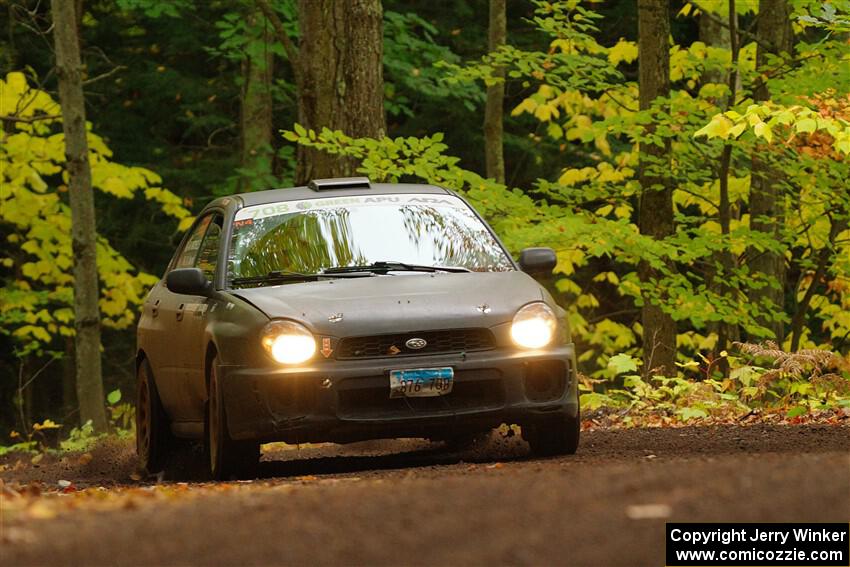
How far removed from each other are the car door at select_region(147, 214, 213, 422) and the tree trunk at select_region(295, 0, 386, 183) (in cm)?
418

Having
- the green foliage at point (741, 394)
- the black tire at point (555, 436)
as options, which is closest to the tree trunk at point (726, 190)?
the green foliage at point (741, 394)

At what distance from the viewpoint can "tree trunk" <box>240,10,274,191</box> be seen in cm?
2362

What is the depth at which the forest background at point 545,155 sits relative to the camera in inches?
578

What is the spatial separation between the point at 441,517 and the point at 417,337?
3381mm

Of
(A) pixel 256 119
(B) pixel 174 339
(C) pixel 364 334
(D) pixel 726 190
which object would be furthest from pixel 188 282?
(A) pixel 256 119

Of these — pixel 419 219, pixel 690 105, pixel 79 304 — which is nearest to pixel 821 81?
pixel 690 105

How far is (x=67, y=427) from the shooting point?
26172 millimetres

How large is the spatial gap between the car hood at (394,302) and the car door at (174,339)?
3.70 feet

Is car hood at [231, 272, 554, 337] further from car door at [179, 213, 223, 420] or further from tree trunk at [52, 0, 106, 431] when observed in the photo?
tree trunk at [52, 0, 106, 431]

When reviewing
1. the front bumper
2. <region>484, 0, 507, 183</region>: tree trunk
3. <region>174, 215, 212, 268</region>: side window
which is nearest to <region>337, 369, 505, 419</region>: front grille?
the front bumper

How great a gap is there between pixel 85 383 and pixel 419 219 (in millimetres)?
10862

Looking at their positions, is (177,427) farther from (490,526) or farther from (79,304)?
(79,304)

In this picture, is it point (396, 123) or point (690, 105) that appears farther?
point (396, 123)

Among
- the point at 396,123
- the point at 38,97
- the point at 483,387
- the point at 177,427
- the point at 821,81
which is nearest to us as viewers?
the point at 483,387
